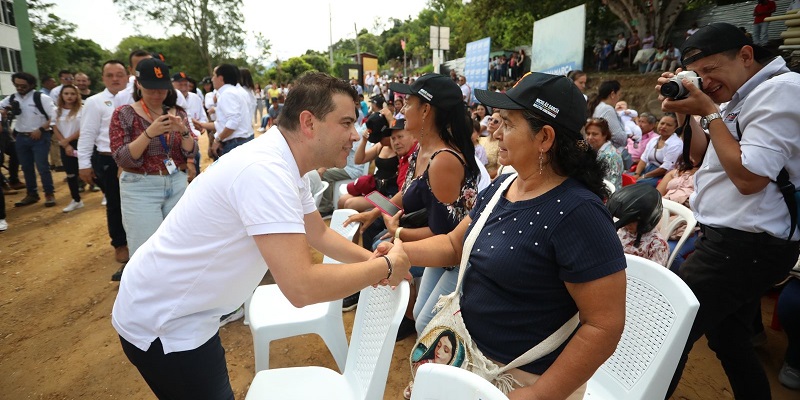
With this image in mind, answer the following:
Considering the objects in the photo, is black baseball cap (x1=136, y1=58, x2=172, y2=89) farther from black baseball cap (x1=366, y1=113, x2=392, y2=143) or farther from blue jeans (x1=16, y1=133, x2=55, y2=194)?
blue jeans (x1=16, y1=133, x2=55, y2=194)

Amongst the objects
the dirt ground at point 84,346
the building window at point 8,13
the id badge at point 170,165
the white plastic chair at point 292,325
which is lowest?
the dirt ground at point 84,346

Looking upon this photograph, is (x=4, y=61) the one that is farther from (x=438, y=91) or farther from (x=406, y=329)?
(x=438, y=91)

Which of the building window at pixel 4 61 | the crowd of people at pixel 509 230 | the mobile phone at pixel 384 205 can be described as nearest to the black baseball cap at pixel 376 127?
the mobile phone at pixel 384 205

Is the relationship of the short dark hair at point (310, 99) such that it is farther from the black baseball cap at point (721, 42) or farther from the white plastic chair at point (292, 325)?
the black baseball cap at point (721, 42)

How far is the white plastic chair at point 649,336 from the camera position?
163cm

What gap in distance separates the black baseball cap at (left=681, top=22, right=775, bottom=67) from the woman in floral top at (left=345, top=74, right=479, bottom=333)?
1.28m

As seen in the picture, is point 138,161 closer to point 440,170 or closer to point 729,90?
point 440,170

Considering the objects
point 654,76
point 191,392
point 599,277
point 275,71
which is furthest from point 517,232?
point 275,71

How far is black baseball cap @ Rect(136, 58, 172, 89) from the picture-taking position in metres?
3.22

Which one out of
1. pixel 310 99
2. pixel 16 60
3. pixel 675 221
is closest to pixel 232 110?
pixel 310 99

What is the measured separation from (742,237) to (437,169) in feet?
5.04

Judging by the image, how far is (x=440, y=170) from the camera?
8.07 feet

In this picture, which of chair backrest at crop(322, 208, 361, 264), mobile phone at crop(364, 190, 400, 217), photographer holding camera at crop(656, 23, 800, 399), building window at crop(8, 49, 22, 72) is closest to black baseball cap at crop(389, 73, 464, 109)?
mobile phone at crop(364, 190, 400, 217)

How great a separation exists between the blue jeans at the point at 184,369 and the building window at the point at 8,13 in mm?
28746
